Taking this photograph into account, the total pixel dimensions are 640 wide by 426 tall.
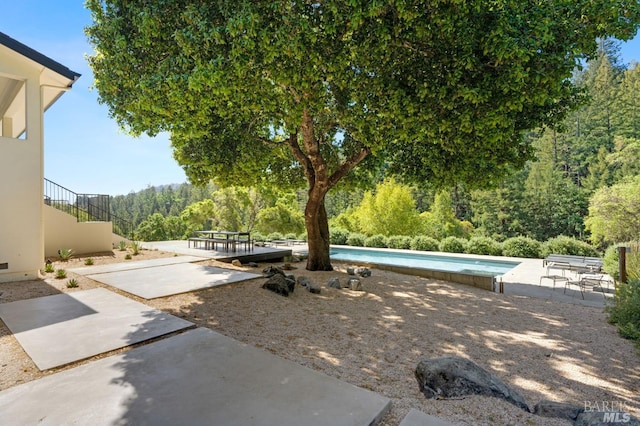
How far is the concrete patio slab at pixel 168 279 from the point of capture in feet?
20.3

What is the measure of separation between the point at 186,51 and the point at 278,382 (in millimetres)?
4688

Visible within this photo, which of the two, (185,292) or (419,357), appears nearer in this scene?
(419,357)

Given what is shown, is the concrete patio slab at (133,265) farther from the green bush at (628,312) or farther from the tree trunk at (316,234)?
the green bush at (628,312)

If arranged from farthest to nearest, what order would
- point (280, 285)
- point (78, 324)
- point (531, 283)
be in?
point (531, 283) → point (280, 285) → point (78, 324)

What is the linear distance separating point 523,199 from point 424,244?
18927 millimetres

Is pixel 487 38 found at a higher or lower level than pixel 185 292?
higher

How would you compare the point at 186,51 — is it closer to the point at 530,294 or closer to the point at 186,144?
the point at 186,144

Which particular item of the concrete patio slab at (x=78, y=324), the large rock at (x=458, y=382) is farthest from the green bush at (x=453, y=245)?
the concrete patio slab at (x=78, y=324)

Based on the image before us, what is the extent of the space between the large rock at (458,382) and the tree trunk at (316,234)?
6.15 metres

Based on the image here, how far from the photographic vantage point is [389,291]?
7188 mm

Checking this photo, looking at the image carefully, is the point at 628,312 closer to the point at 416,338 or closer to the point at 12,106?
the point at 416,338

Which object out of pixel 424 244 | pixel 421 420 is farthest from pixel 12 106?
pixel 424 244

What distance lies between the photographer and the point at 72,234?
11.0 m

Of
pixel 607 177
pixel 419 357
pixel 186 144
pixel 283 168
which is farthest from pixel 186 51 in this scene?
pixel 607 177
